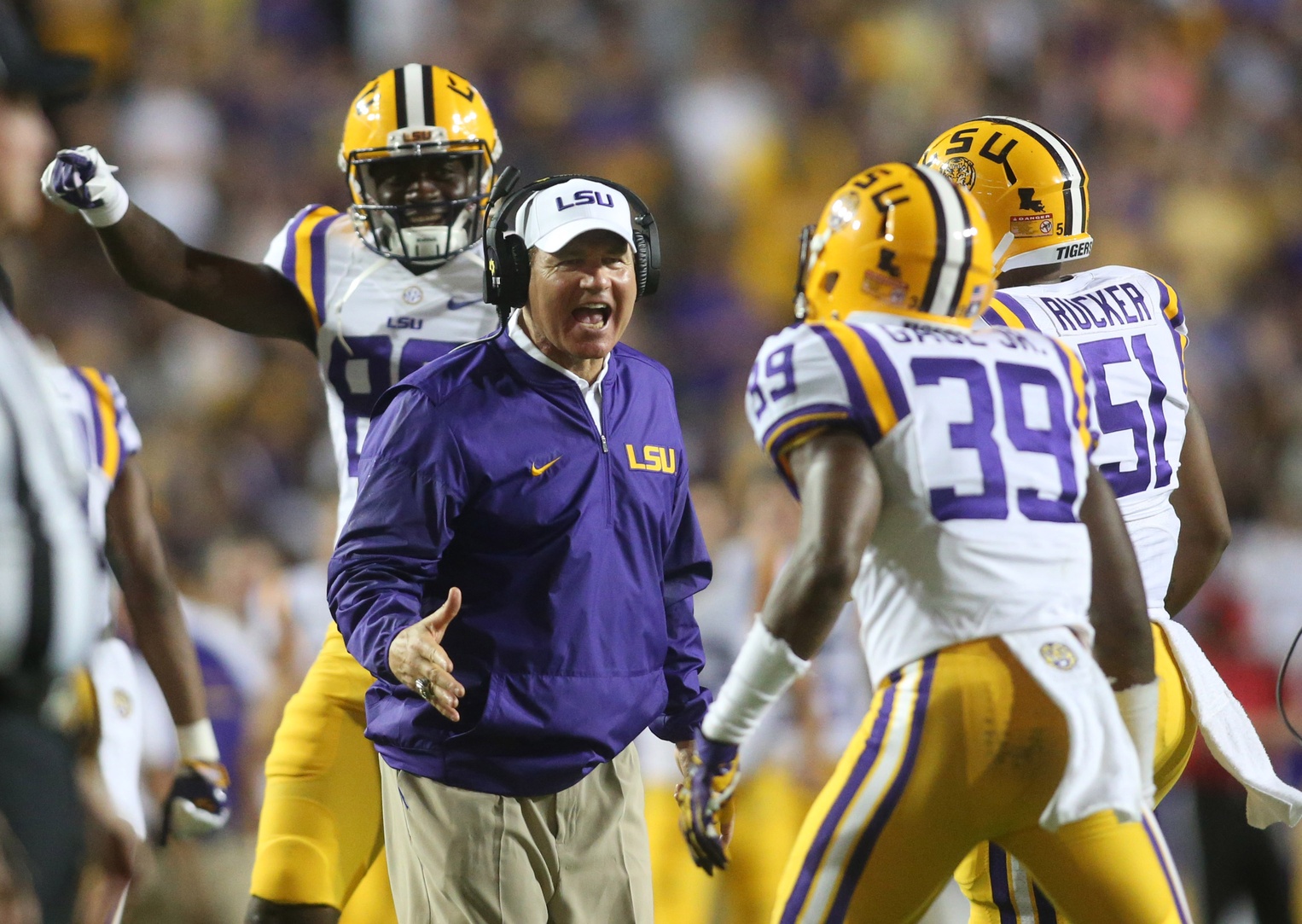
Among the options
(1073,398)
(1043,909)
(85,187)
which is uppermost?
(85,187)

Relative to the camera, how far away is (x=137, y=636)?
383 centimetres

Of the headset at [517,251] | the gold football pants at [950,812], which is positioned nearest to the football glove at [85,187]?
the headset at [517,251]

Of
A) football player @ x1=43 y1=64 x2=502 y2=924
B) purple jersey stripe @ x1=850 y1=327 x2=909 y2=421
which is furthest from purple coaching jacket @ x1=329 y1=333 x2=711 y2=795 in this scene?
purple jersey stripe @ x1=850 y1=327 x2=909 y2=421

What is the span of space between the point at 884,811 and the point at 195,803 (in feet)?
6.06

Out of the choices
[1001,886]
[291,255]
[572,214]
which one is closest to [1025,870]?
[1001,886]

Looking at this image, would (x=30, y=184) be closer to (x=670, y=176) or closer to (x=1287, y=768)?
(x=1287, y=768)

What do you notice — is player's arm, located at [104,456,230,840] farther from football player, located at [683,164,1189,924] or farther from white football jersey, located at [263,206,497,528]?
football player, located at [683,164,1189,924]

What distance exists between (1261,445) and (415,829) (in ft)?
18.2

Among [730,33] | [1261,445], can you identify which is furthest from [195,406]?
[1261,445]

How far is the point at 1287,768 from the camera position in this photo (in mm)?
6312

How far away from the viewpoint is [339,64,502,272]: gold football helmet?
378 cm

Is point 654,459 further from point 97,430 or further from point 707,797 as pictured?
point 97,430

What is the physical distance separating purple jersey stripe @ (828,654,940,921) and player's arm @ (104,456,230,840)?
1742 millimetres

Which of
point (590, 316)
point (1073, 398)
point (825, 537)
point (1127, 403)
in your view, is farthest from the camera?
point (1127, 403)
